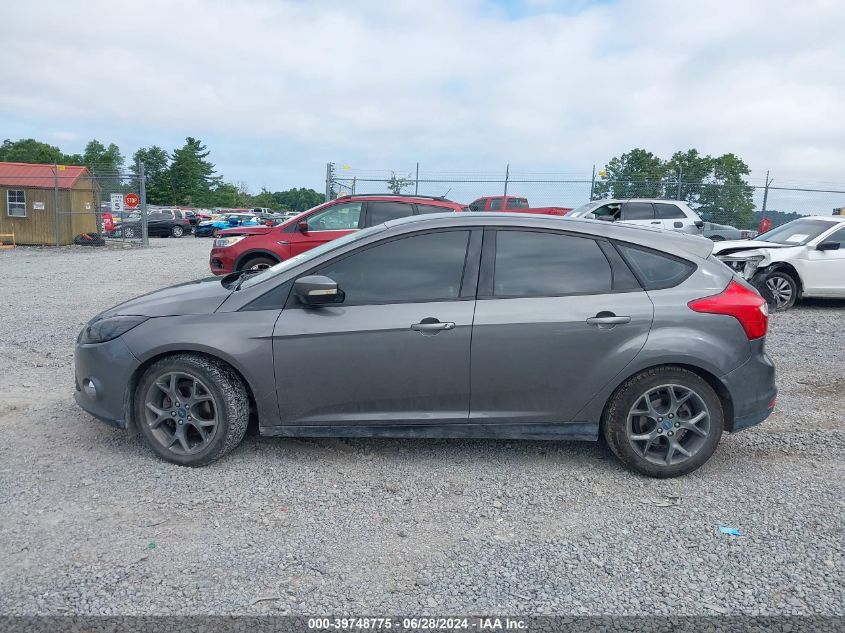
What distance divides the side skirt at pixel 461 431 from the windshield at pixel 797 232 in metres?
7.98

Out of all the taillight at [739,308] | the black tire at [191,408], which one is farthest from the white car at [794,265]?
the black tire at [191,408]

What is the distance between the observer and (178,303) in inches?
163

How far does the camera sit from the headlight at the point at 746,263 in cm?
986

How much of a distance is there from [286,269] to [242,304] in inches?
14.0

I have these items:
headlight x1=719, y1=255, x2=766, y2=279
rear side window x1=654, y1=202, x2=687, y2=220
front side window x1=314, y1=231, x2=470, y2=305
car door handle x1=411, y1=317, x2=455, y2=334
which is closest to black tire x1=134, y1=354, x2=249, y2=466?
front side window x1=314, y1=231, x2=470, y2=305

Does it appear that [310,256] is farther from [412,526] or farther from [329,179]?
[329,179]

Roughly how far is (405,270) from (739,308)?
2.01m

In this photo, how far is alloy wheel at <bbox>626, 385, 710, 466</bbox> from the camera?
12.9 feet

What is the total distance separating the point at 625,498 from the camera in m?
3.76

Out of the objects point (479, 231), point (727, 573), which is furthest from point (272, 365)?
point (727, 573)

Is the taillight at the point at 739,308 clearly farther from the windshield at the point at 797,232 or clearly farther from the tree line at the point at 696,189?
the tree line at the point at 696,189

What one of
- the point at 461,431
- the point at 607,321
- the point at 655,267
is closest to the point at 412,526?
the point at 461,431

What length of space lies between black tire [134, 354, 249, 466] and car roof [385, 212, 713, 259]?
1.42 m

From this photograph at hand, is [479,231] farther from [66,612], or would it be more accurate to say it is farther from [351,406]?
[66,612]
